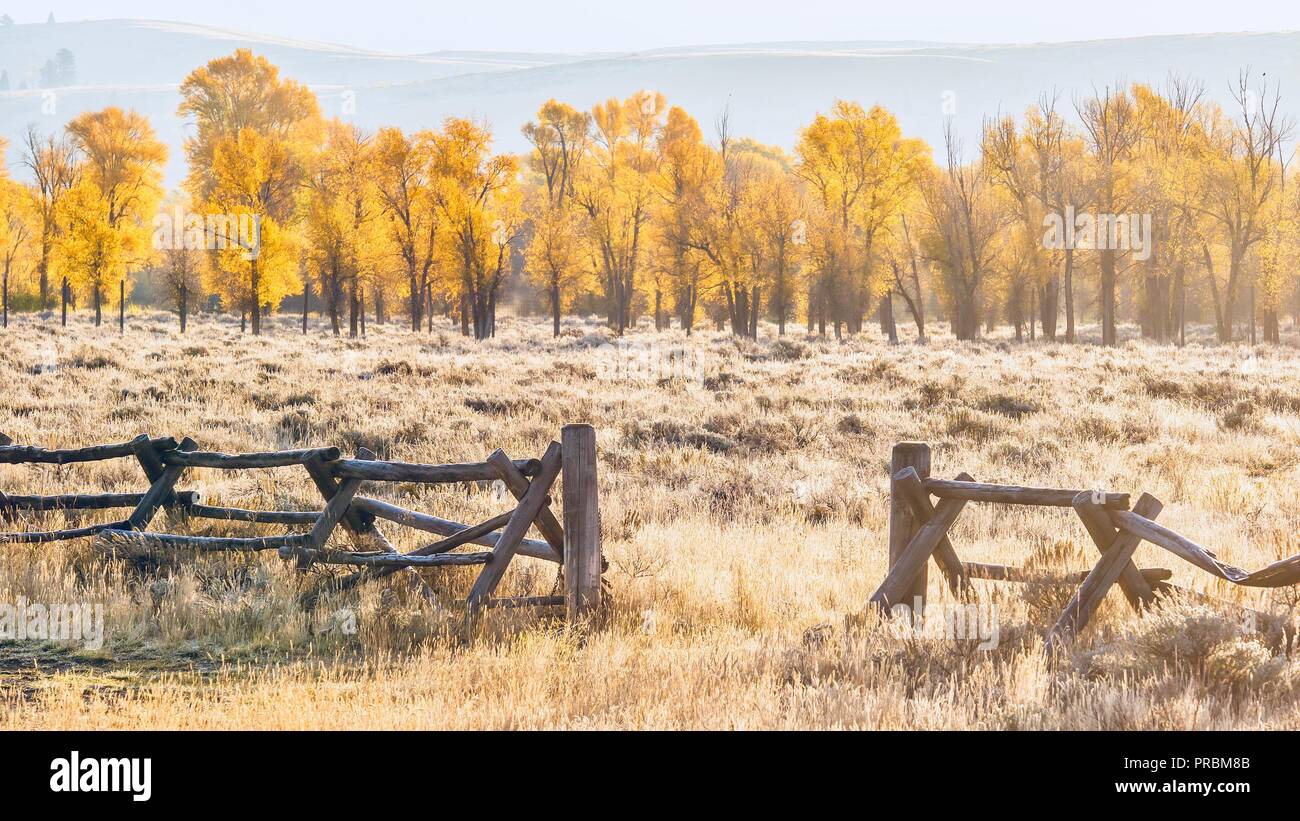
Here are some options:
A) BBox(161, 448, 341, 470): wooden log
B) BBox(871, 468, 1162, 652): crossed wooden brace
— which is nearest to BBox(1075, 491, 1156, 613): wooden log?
BBox(871, 468, 1162, 652): crossed wooden brace

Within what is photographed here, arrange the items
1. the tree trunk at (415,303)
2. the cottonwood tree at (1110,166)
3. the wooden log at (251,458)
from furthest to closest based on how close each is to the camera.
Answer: the tree trunk at (415,303) → the cottonwood tree at (1110,166) → the wooden log at (251,458)

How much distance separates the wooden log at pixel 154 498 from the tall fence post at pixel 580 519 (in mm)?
3756

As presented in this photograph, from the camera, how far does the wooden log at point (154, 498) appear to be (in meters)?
9.17

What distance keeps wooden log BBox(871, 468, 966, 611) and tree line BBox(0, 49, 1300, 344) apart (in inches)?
1653

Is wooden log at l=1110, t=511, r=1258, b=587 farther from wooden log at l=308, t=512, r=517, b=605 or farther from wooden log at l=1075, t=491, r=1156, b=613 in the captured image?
wooden log at l=308, t=512, r=517, b=605

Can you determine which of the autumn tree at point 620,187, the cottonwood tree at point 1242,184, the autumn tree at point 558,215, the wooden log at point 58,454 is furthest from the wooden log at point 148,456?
the cottonwood tree at point 1242,184

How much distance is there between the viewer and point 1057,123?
50.0 metres

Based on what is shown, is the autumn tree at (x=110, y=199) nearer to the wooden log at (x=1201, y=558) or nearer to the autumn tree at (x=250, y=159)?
the autumn tree at (x=250, y=159)

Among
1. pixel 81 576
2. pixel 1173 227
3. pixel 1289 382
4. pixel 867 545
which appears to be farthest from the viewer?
pixel 1173 227

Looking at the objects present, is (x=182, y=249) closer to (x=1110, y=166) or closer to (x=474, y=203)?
(x=474, y=203)

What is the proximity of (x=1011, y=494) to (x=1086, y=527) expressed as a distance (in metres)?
0.60
